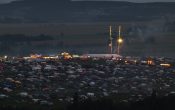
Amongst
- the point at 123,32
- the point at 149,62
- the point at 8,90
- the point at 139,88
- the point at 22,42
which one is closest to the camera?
the point at 8,90

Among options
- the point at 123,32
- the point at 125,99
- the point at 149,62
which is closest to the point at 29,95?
the point at 125,99

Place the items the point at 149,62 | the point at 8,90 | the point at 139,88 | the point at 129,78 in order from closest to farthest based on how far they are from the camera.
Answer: the point at 8,90
the point at 139,88
the point at 129,78
the point at 149,62

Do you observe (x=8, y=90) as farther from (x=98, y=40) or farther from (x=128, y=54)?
(x=98, y=40)

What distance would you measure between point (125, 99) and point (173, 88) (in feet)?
27.4

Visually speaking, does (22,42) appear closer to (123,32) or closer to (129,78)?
(123,32)

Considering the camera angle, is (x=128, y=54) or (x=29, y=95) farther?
(x=128, y=54)

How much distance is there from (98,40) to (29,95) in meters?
64.2

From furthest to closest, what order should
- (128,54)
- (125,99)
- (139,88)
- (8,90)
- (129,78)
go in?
(128,54), (129,78), (139,88), (8,90), (125,99)

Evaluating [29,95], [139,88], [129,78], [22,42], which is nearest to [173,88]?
[139,88]

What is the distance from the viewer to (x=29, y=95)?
51.7m

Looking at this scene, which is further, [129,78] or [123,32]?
[123,32]

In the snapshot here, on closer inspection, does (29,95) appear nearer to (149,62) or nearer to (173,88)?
(173,88)

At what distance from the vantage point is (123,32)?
125 m

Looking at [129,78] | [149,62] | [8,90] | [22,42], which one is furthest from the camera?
[22,42]
